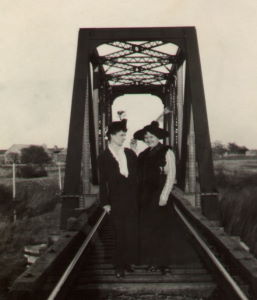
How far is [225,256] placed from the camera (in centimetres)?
455

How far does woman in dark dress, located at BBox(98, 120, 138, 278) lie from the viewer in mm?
4508

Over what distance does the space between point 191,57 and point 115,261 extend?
4.42 metres

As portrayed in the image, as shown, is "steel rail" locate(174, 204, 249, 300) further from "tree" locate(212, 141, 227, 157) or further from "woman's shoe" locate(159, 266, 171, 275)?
"tree" locate(212, 141, 227, 157)

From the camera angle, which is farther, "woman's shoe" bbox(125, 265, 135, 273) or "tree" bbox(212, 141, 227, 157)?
"tree" bbox(212, 141, 227, 157)

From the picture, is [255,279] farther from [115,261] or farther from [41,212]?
[41,212]

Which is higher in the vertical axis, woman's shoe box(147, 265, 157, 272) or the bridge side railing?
the bridge side railing

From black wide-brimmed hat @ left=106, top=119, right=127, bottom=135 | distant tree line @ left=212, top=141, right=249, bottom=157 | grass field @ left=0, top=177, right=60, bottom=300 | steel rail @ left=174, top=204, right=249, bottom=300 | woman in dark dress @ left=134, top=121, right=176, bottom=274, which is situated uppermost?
distant tree line @ left=212, top=141, right=249, bottom=157

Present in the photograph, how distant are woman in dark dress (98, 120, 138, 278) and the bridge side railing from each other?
0.85 m

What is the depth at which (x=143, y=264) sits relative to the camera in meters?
4.93

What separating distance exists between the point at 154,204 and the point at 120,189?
18.7 inches

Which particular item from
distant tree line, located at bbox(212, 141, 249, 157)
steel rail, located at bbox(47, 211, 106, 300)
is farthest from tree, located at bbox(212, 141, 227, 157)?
steel rail, located at bbox(47, 211, 106, 300)

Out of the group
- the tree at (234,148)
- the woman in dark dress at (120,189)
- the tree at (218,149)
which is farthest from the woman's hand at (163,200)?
the tree at (234,148)

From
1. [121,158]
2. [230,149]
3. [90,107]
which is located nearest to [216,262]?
[121,158]

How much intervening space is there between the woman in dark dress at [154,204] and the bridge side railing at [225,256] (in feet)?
1.65
